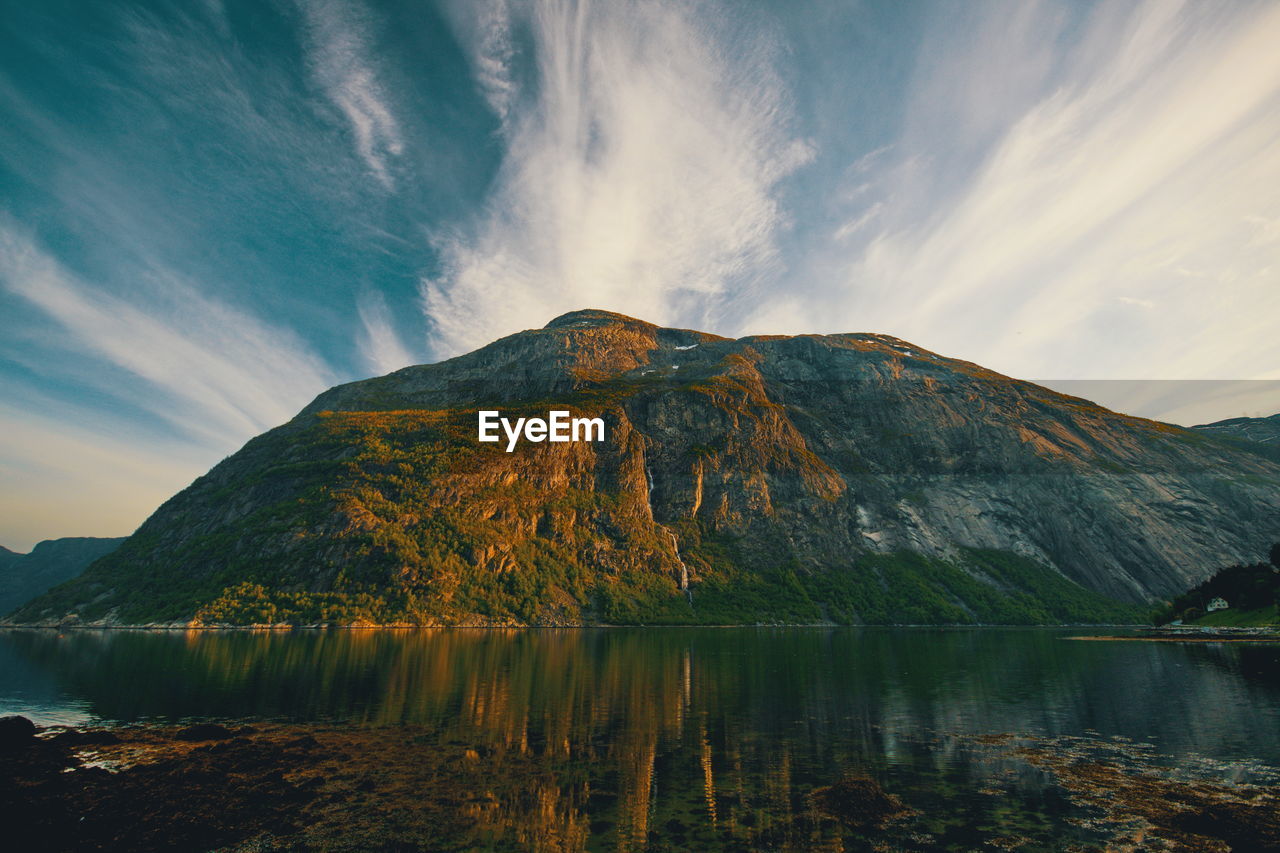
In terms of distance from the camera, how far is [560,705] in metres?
42.2

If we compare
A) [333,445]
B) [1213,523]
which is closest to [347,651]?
[333,445]

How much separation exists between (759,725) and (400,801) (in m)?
22.2

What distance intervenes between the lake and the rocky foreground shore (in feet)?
0.69

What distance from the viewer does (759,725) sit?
35969 millimetres

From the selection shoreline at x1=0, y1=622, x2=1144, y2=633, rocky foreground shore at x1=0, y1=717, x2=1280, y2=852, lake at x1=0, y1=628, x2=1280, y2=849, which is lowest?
shoreline at x1=0, y1=622, x2=1144, y2=633

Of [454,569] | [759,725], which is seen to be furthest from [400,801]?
[454,569]

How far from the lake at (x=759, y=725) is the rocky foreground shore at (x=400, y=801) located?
210 mm

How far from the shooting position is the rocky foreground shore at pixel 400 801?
1795 centimetres

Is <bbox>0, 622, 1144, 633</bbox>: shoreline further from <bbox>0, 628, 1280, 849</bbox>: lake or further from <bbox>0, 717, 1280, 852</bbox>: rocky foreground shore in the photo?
<bbox>0, 717, 1280, 852</bbox>: rocky foreground shore

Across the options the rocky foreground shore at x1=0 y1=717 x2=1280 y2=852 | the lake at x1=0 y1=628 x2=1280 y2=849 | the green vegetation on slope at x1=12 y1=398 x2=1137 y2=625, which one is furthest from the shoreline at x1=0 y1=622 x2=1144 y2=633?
the rocky foreground shore at x1=0 y1=717 x2=1280 y2=852

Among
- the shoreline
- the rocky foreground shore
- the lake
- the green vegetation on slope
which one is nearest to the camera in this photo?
the rocky foreground shore

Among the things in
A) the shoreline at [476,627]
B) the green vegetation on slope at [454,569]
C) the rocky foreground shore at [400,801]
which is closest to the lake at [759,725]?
the rocky foreground shore at [400,801]

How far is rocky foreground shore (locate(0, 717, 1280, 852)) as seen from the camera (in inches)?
707

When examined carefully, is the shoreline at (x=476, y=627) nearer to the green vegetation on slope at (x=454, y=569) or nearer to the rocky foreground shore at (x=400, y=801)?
the green vegetation on slope at (x=454, y=569)
